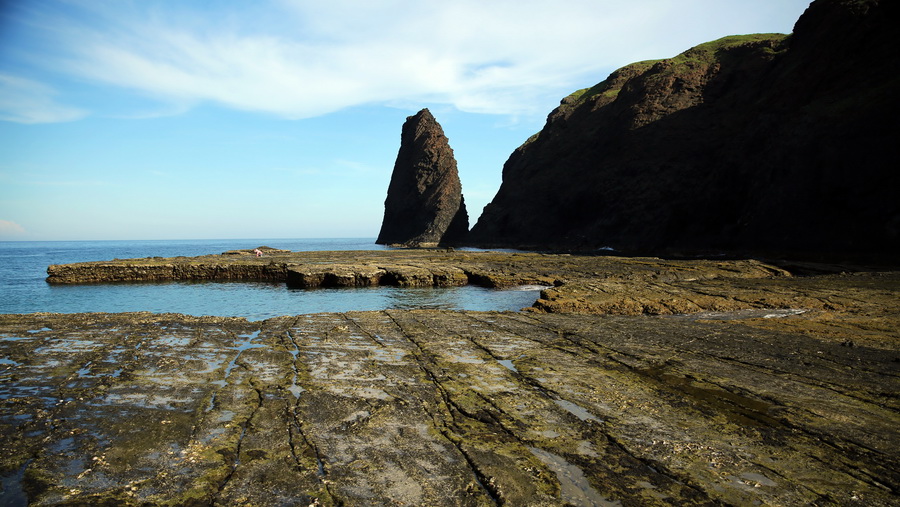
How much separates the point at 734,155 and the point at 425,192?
93040 millimetres

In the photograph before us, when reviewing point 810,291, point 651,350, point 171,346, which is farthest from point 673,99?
point 171,346

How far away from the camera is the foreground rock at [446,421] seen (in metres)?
5.25

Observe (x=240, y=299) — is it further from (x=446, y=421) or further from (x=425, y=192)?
(x=425, y=192)

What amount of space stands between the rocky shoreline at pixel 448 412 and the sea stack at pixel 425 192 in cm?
11808

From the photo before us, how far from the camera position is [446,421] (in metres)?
7.30

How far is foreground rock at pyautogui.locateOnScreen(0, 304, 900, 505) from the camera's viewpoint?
525 cm

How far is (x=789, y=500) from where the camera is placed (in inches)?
198

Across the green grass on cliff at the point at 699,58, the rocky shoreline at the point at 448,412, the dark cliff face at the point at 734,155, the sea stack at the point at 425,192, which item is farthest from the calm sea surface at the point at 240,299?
the sea stack at the point at 425,192

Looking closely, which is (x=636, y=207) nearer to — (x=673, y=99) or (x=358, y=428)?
(x=673, y=99)

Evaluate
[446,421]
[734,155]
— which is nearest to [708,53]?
[734,155]

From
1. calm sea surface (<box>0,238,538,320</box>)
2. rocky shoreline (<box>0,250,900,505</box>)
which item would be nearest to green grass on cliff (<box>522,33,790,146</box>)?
calm sea surface (<box>0,238,538,320</box>)

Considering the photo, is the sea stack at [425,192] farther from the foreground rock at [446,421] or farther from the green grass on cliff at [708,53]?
the foreground rock at [446,421]

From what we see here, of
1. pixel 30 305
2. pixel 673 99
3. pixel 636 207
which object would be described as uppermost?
pixel 673 99

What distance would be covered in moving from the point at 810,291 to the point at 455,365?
64.8 feet
